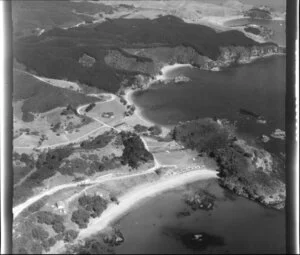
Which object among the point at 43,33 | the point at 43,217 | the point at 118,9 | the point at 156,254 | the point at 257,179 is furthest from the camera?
the point at 118,9

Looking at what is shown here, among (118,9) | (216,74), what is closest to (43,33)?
(118,9)

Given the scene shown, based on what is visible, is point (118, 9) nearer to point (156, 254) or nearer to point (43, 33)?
point (43, 33)

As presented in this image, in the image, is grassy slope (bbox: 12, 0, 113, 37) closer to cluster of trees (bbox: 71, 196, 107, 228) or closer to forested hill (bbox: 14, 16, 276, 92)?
forested hill (bbox: 14, 16, 276, 92)

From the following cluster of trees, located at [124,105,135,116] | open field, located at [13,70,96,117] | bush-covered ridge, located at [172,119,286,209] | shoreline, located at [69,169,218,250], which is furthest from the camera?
cluster of trees, located at [124,105,135,116]

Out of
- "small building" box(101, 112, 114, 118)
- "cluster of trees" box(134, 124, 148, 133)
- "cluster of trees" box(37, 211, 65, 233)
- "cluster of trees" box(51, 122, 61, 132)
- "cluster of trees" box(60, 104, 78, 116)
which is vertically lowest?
"small building" box(101, 112, 114, 118)

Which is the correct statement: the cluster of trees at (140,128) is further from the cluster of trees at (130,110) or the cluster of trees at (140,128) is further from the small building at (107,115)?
the cluster of trees at (130,110)

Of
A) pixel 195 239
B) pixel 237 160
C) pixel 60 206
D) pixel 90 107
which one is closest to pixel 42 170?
pixel 60 206

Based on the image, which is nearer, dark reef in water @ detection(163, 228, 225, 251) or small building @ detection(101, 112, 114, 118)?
dark reef in water @ detection(163, 228, 225, 251)

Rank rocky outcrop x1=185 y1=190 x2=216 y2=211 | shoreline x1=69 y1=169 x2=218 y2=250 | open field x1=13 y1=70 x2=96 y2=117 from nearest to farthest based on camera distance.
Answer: shoreline x1=69 y1=169 x2=218 y2=250, rocky outcrop x1=185 y1=190 x2=216 y2=211, open field x1=13 y1=70 x2=96 y2=117

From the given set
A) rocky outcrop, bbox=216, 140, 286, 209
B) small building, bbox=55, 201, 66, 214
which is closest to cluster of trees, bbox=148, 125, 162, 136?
rocky outcrop, bbox=216, 140, 286, 209
